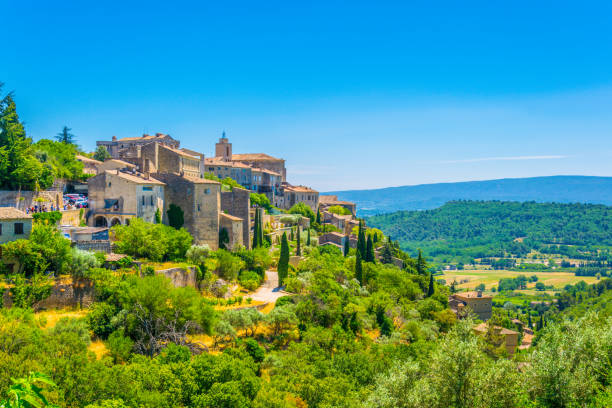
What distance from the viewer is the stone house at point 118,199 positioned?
46.2 meters

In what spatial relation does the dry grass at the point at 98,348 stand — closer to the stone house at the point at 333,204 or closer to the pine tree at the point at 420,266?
the pine tree at the point at 420,266

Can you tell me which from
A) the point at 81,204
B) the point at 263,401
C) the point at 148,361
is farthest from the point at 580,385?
the point at 81,204

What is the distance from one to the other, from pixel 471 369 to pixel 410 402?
362 cm

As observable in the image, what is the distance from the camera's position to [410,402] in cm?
2431

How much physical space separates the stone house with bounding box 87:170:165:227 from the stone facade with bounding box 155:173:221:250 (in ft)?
9.17

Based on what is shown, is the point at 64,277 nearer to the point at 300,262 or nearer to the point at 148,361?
the point at 148,361

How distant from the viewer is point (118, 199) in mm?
46781

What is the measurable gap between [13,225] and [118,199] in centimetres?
1206

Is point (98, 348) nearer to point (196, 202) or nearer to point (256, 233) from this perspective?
point (196, 202)

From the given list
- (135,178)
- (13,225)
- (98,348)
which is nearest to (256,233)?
(135,178)

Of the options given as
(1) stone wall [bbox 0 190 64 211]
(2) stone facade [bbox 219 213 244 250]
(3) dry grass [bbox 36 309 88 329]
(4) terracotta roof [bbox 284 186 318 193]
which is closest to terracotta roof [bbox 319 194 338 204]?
(4) terracotta roof [bbox 284 186 318 193]

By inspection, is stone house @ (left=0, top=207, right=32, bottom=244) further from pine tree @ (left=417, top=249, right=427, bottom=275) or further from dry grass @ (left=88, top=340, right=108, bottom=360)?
pine tree @ (left=417, top=249, right=427, bottom=275)

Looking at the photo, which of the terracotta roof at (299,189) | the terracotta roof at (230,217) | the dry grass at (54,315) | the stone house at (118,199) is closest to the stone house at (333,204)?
the terracotta roof at (299,189)

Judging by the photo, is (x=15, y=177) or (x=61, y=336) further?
(x=15, y=177)
